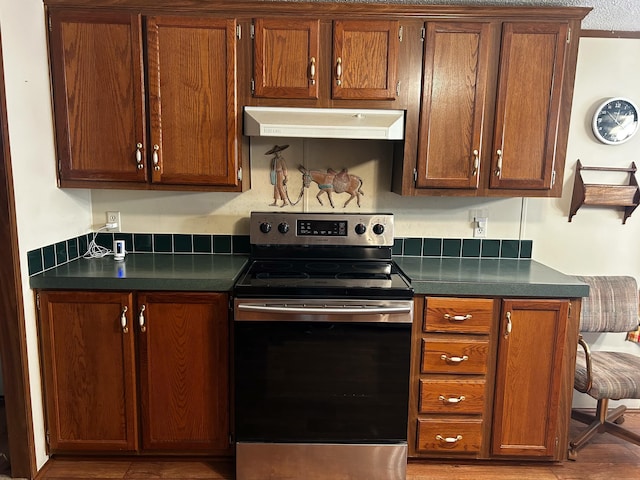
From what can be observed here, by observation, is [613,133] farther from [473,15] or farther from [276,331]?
[276,331]

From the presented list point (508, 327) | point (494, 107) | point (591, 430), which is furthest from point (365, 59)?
point (591, 430)

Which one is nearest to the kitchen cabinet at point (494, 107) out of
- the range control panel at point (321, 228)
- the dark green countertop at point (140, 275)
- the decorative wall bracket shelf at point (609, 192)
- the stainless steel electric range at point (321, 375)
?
the range control panel at point (321, 228)

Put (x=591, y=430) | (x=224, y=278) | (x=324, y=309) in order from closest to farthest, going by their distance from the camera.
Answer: (x=324, y=309) < (x=224, y=278) < (x=591, y=430)

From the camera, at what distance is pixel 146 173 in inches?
85.2

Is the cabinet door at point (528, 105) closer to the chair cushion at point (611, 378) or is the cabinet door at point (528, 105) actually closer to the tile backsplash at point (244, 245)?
the tile backsplash at point (244, 245)

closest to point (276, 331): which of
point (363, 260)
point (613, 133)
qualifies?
point (363, 260)

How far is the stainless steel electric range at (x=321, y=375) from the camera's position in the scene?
188 centimetres

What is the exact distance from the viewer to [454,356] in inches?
79.3

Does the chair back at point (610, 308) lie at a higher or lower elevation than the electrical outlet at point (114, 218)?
lower

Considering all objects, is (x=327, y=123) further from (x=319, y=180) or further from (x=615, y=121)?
(x=615, y=121)

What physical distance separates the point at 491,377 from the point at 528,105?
1.30 m

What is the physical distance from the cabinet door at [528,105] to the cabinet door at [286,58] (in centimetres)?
87

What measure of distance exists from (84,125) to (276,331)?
1352 millimetres

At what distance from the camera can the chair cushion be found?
207 centimetres
